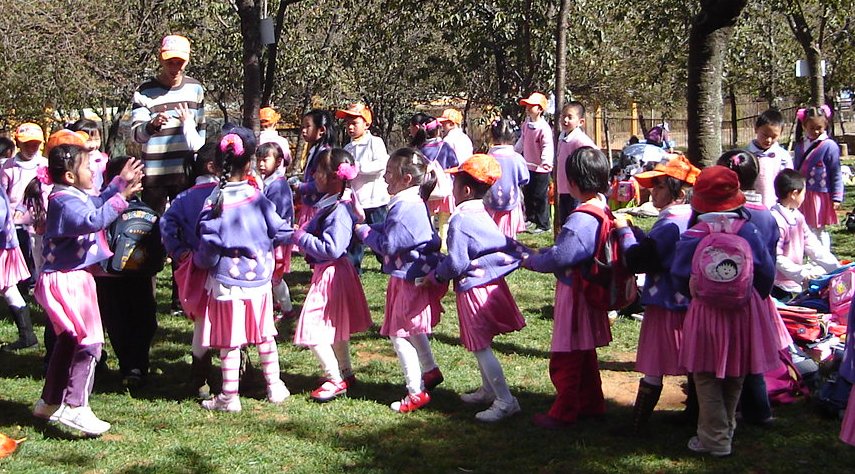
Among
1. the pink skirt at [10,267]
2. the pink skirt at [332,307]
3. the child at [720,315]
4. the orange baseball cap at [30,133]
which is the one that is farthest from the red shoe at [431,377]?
the orange baseball cap at [30,133]

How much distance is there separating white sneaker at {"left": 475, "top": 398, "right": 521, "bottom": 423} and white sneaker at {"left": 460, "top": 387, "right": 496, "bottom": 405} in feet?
0.86

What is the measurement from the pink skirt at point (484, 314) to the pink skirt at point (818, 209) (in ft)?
15.6

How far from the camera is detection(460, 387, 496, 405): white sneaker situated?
5.68 m

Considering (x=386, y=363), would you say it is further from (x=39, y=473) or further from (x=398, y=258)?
(x=39, y=473)

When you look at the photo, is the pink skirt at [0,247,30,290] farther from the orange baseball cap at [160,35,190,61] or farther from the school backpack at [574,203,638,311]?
the school backpack at [574,203,638,311]

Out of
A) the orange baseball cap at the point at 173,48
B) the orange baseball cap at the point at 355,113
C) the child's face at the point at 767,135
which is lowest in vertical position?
the child's face at the point at 767,135

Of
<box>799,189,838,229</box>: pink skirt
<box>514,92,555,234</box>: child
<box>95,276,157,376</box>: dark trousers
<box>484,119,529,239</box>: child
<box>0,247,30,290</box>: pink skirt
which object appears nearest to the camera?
<box>95,276,157,376</box>: dark trousers

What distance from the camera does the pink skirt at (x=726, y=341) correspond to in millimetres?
4531

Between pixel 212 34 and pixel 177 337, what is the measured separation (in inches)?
518

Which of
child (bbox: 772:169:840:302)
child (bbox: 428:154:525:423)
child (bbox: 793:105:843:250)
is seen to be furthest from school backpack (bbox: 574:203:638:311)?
child (bbox: 793:105:843:250)

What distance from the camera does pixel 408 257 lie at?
5457 millimetres

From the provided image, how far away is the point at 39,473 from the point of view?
15.5 ft

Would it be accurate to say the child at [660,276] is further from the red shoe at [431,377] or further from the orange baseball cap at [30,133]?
the orange baseball cap at [30,133]

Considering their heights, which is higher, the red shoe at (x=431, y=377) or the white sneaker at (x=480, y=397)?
the red shoe at (x=431, y=377)
